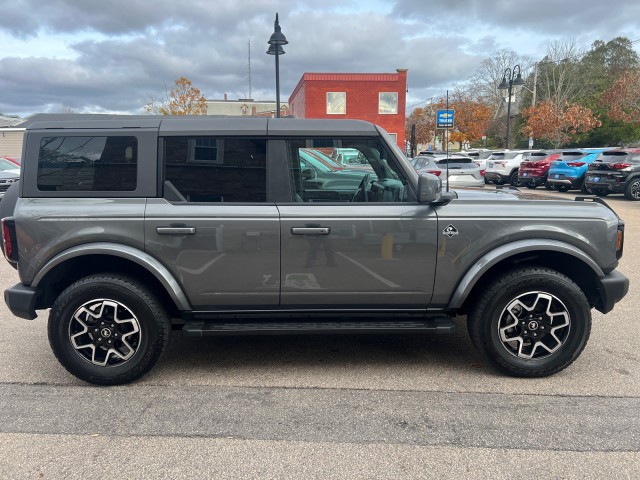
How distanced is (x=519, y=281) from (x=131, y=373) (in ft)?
9.44

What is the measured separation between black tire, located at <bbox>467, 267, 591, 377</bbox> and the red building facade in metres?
36.4

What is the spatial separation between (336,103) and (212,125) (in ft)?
123

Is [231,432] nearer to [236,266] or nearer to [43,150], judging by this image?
[236,266]

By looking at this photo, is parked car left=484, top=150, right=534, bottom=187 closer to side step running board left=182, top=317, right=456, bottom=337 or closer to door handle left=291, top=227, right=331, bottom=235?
side step running board left=182, top=317, right=456, bottom=337

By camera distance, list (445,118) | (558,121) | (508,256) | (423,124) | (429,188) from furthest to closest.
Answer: (423,124), (558,121), (445,118), (508,256), (429,188)

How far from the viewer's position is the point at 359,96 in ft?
131

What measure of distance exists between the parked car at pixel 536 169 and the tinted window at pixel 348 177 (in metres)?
17.7

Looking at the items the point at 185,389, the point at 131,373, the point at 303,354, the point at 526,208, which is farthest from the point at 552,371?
the point at 131,373

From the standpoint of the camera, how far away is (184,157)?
3.65 m

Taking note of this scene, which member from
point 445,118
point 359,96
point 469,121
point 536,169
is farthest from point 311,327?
point 469,121

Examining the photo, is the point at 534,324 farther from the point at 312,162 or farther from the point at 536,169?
the point at 536,169

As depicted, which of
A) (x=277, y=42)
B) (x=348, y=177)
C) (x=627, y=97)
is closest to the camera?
(x=348, y=177)

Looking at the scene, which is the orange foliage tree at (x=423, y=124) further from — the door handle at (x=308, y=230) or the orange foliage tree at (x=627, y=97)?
the door handle at (x=308, y=230)

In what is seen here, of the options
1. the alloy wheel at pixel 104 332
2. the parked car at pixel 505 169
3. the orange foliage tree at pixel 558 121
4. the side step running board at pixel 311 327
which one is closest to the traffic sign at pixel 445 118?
the side step running board at pixel 311 327
